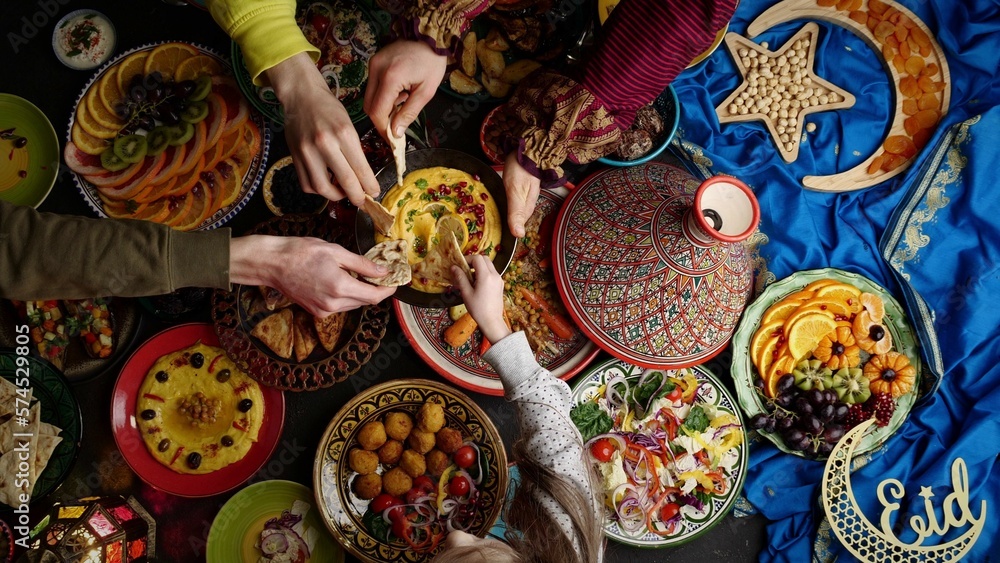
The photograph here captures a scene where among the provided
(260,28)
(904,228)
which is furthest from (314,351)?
(904,228)

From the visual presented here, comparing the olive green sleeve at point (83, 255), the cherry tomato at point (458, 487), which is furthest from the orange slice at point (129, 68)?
the cherry tomato at point (458, 487)

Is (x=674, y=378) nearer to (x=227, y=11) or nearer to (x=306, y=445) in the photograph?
(x=306, y=445)

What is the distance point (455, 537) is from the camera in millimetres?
Result: 1962

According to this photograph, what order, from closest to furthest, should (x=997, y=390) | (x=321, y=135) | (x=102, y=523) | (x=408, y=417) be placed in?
(x=321, y=135)
(x=102, y=523)
(x=408, y=417)
(x=997, y=390)

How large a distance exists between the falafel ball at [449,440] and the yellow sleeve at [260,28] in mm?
1395

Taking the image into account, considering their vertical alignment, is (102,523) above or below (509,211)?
below

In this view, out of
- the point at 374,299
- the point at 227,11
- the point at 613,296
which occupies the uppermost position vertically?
the point at 227,11

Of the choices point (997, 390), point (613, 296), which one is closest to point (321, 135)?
point (613, 296)

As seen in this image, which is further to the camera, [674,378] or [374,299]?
[674,378]

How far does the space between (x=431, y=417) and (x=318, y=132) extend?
115 cm

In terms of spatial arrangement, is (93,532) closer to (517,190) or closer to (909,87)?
(517,190)

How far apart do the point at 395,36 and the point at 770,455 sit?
7.21ft

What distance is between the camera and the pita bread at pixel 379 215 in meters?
2.02

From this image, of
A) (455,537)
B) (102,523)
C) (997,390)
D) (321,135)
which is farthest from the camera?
(997,390)
